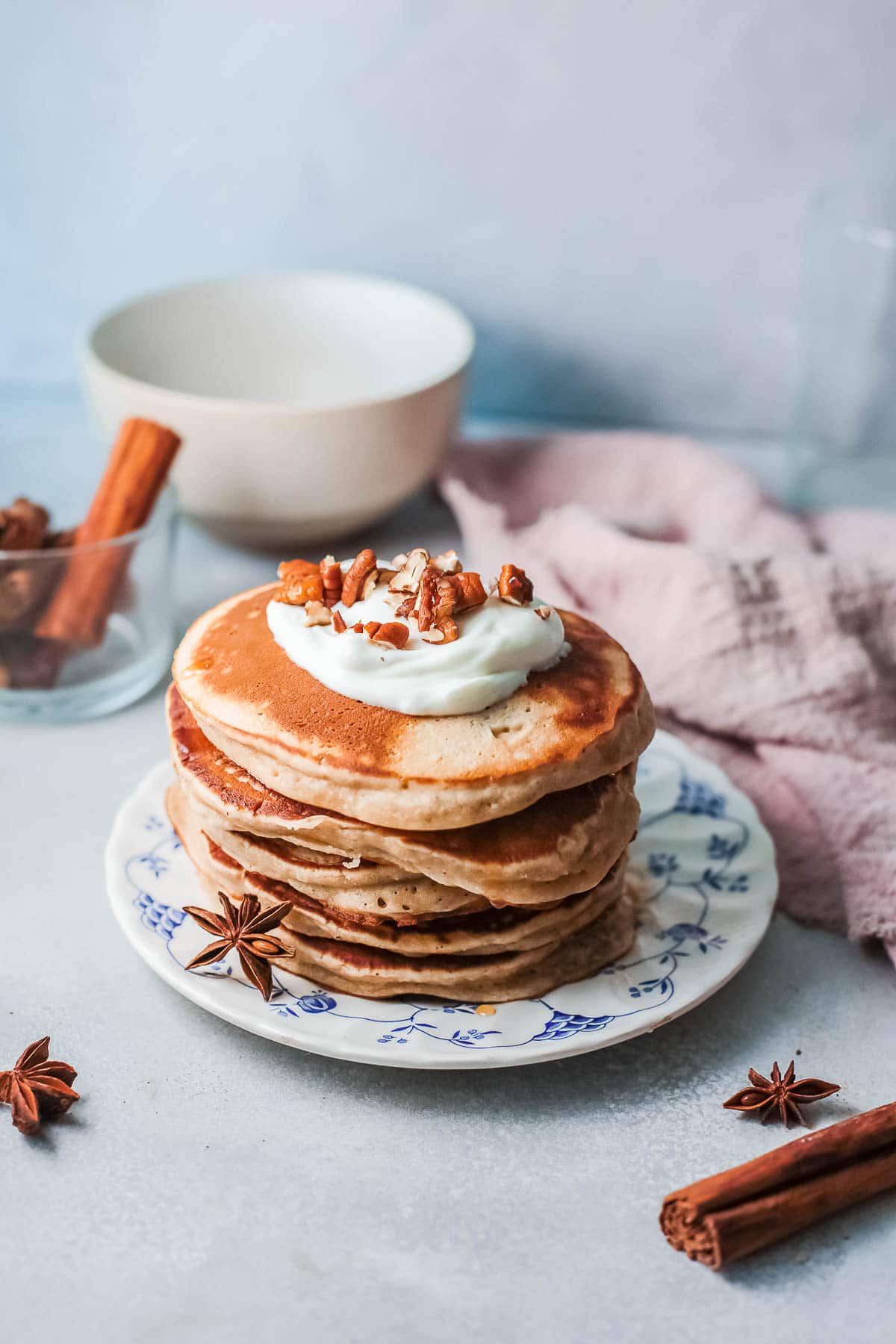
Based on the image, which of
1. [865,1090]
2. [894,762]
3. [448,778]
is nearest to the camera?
[448,778]

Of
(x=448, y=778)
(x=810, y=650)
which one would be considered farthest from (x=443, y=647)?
(x=810, y=650)

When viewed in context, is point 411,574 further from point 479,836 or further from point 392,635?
point 479,836

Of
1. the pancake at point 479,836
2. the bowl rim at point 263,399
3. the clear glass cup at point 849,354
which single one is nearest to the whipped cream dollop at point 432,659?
the pancake at point 479,836

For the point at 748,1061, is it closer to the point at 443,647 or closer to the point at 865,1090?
the point at 865,1090

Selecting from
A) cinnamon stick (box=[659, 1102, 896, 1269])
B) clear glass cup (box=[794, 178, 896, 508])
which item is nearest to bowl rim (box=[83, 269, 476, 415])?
clear glass cup (box=[794, 178, 896, 508])

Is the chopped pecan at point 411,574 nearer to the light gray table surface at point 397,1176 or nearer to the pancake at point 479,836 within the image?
the pancake at point 479,836
